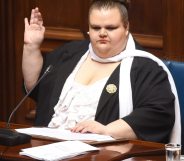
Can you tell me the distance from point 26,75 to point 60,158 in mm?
1022

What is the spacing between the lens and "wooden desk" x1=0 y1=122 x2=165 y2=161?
2.06m

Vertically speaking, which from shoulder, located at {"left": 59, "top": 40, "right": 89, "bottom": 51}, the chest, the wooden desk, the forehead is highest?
the forehead

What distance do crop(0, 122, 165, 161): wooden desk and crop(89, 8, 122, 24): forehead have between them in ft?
2.13

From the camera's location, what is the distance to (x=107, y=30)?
275cm

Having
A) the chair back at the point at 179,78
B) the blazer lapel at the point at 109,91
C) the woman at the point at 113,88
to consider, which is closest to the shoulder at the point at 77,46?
the woman at the point at 113,88

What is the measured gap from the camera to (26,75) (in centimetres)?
298

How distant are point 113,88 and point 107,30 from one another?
0.83ft

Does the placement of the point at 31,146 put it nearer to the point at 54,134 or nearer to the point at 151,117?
the point at 54,134

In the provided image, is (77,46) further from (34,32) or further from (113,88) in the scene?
(113,88)

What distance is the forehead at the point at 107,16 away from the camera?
9.00ft

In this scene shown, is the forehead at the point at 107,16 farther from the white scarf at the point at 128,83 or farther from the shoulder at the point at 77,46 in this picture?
the shoulder at the point at 77,46

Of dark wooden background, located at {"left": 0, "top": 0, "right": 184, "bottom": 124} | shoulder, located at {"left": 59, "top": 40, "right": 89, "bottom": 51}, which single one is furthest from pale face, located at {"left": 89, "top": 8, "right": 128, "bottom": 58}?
dark wooden background, located at {"left": 0, "top": 0, "right": 184, "bottom": 124}

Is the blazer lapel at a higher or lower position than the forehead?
lower

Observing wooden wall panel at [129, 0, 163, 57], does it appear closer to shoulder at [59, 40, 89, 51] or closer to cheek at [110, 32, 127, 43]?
shoulder at [59, 40, 89, 51]
